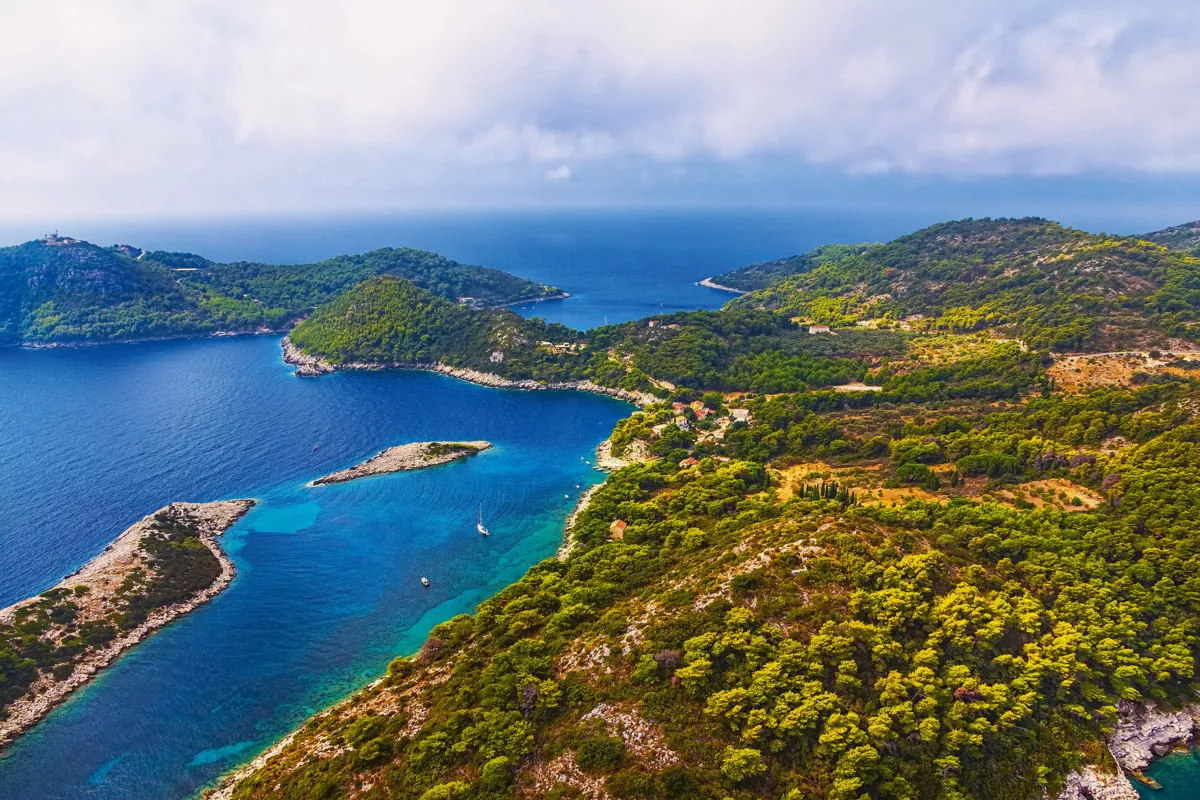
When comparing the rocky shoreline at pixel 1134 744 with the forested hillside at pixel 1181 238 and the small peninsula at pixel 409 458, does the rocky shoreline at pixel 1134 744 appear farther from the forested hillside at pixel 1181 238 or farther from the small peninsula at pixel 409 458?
the forested hillside at pixel 1181 238

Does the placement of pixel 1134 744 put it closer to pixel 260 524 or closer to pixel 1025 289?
pixel 260 524

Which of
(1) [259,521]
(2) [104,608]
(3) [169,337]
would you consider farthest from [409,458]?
(3) [169,337]

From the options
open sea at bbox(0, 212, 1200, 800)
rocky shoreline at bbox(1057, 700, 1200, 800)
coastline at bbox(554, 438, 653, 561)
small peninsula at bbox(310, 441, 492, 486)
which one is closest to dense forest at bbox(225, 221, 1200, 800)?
rocky shoreline at bbox(1057, 700, 1200, 800)

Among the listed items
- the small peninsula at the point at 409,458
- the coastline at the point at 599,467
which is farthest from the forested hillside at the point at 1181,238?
the small peninsula at the point at 409,458

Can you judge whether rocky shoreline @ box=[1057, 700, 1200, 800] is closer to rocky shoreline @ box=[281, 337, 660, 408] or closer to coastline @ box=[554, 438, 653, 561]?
coastline @ box=[554, 438, 653, 561]

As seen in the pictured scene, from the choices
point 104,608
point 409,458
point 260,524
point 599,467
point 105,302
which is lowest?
point 104,608

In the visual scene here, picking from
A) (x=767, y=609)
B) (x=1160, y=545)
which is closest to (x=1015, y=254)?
(x=1160, y=545)
